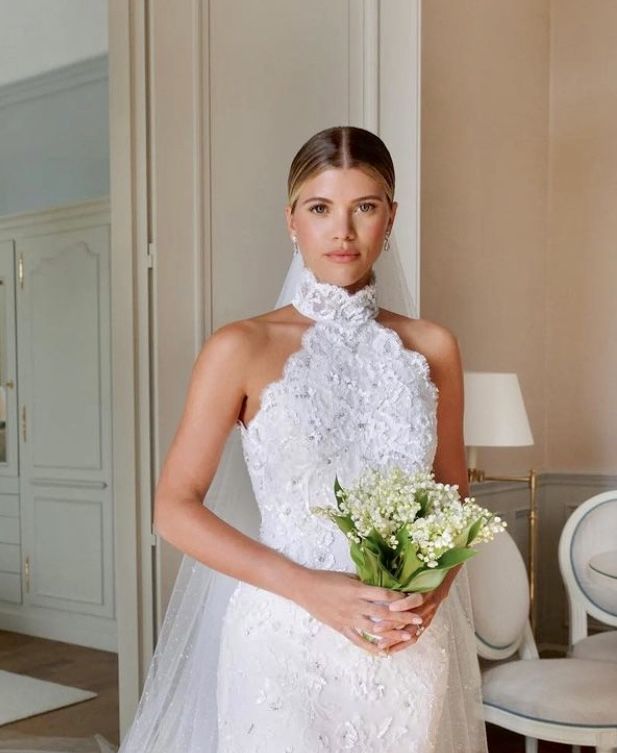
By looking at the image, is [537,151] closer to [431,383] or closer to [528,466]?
[528,466]

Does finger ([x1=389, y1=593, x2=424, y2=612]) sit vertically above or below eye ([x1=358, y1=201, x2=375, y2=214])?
below

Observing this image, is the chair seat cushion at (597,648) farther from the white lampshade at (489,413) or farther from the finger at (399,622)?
the finger at (399,622)

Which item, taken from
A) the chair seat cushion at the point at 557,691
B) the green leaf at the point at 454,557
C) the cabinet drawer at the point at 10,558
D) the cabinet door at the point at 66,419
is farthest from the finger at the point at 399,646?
the cabinet drawer at the point at 10,558

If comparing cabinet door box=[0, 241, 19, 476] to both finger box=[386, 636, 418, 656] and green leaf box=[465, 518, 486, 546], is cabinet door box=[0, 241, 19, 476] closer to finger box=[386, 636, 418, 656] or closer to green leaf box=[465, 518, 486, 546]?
finger box=[386, 636, 418, 656]

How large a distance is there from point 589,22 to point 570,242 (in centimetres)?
123

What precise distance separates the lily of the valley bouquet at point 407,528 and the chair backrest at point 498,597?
1.95m

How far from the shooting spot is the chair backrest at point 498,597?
142 inches

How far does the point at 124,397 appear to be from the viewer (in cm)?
334

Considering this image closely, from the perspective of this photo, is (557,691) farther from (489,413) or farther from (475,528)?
(475,528)

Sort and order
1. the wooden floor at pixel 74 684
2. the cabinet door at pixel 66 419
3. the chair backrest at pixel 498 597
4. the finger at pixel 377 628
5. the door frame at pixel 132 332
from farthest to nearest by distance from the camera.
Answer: the cabinet door at pixel 66 419
the wooden floor at pixel 74 684
the chair backrest at pixel 498 597
the door frame at pixel 132 332
the finger at pixel 377 628

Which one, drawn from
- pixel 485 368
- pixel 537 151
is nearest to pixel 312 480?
pixel 485 368

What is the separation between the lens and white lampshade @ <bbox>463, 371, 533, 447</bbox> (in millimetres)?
4156

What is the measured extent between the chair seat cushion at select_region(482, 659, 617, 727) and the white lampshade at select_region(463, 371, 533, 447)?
3.14ft

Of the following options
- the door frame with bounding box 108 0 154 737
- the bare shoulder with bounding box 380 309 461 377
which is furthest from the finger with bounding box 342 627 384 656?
the door frame with bounding box 108 0 154 737
